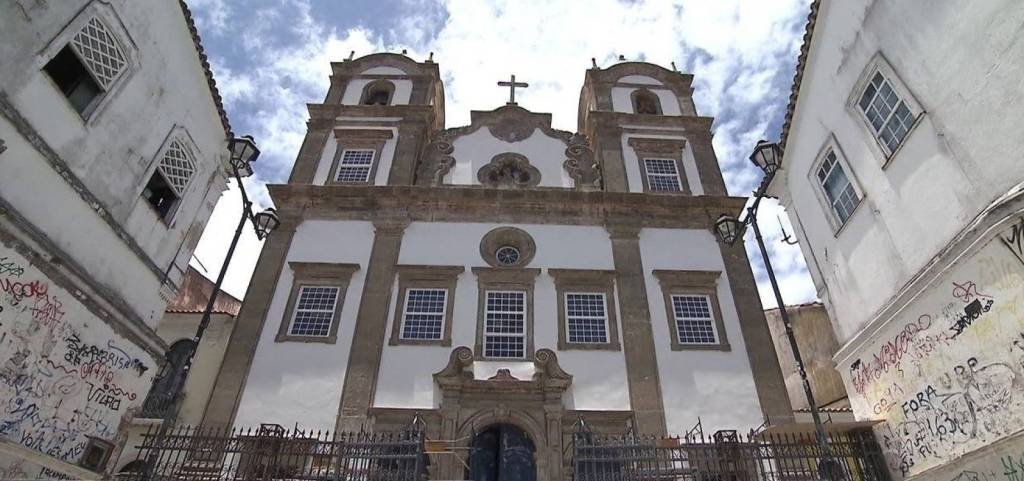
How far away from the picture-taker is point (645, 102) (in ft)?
75.0

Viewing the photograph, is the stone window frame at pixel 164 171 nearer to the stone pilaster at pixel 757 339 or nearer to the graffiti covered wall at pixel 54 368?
the graffiti covered wall at pixel 54 368

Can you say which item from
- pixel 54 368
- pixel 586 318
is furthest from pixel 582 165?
pixel 54 368

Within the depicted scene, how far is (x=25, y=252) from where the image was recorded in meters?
6.98

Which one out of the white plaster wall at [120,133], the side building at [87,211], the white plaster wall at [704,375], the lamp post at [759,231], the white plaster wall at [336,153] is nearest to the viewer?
the side building at [87,211]

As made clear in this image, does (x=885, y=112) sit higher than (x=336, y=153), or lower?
lower

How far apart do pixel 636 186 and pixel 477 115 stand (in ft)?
23.1

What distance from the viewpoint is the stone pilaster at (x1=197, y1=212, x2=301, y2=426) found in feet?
44.3

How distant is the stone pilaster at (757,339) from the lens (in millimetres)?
13906

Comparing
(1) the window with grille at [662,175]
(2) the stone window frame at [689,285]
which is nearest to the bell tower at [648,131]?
(1) the window with grille at [662,175]

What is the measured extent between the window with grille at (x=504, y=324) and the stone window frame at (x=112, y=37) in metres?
9.90

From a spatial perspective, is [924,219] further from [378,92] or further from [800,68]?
[378,92]

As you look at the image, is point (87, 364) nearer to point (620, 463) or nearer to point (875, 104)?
point (620, 463)

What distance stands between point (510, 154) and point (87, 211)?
13607mm

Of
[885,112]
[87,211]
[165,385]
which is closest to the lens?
[87,211]
